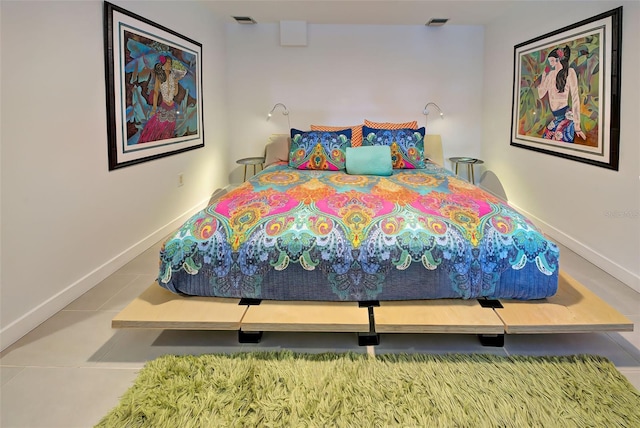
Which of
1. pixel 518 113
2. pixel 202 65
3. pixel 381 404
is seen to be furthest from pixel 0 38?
pixel 518 113

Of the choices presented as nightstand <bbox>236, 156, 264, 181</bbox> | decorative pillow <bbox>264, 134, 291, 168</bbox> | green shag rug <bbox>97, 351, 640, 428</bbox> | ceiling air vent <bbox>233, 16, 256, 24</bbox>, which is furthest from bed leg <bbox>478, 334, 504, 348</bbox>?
ceiling air vent <bbox>233, 16, 256, 24</bbox>

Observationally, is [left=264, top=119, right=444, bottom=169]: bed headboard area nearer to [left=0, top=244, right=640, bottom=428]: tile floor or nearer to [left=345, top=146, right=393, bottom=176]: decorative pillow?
[left=345, top=146, right=393, bottom=176]: decorative pillow

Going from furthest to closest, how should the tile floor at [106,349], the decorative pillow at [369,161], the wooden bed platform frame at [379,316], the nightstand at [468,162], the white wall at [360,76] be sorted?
the white wall at [360,76] → the nightstand at [468,162] → the decorative pillow at [369,161] → the wooden bed platform frame at [379,316] → the tile floor at [106,349]

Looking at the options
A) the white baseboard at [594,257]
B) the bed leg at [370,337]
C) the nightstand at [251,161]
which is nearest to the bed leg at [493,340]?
the bed leg at [370,337]

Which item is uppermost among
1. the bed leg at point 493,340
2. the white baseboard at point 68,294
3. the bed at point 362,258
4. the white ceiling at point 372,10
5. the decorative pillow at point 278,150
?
the white ceiling at point 372,10

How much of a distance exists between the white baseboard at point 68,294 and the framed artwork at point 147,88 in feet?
2.15

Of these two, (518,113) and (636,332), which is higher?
(518,113)

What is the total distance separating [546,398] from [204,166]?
12.8 ft

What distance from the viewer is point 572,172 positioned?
11.3 ft

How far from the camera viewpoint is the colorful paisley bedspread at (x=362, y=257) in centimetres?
218

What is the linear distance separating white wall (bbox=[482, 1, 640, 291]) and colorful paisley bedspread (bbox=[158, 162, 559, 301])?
105cm

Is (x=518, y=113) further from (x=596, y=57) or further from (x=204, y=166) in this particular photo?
(x=204, y=166)

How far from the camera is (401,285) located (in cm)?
221

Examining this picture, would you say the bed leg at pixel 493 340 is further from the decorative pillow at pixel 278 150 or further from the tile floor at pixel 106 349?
the decorative pillow at pixel 278 150
